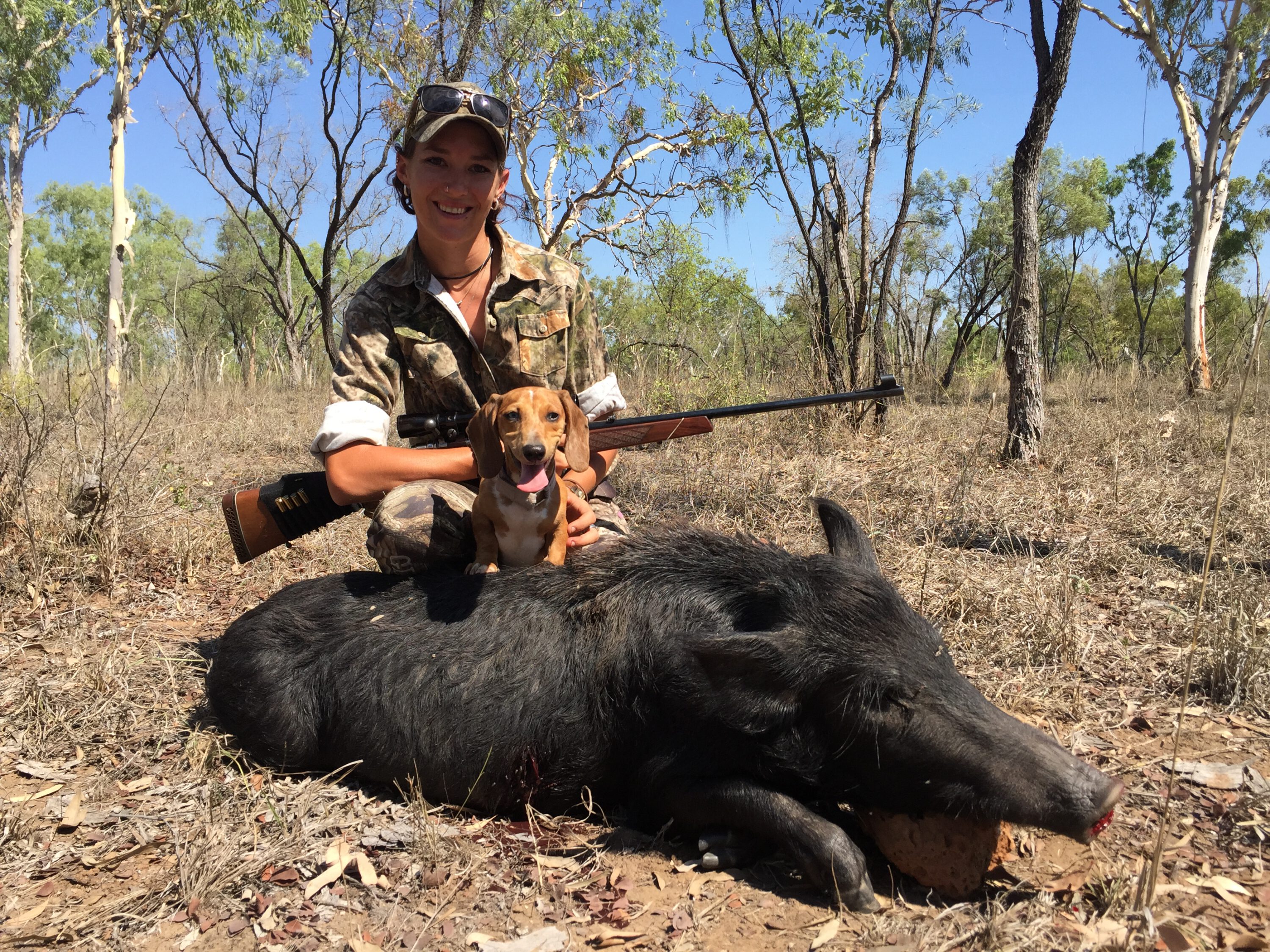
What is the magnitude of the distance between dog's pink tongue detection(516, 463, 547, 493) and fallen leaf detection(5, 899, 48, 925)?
179 centimetres

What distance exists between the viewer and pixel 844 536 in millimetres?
2932

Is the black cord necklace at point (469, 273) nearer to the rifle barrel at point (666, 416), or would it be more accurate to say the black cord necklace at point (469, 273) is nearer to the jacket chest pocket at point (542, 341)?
the jacket chest pocket at point (542, 341)

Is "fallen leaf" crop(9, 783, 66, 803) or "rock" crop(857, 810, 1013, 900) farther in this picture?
"fallen leaf" crop(9, 783, 66, 803)

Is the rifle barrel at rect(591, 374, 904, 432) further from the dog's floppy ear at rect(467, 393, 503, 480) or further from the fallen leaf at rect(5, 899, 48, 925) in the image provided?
the fallen leaf at rect(5, 899, 48, 925)

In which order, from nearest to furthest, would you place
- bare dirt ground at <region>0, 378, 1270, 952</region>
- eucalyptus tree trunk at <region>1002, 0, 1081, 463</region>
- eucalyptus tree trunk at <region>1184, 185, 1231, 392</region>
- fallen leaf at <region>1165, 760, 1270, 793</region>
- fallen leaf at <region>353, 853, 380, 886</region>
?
bare dirt ground at <region>0, 378, 1270, 952</region> < fallen leaf at <region>353, 853, 380, 886</region> < fallen leaf at <region>1165, 760, 1270, 793</region> < eucalyptus tree trunk at <region>1002, 0, 1081, 463</region> < eucalyptus tree trunk at <region>1184, 185, 1231, 392</region>

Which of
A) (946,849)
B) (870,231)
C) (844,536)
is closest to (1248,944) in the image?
(946,849)

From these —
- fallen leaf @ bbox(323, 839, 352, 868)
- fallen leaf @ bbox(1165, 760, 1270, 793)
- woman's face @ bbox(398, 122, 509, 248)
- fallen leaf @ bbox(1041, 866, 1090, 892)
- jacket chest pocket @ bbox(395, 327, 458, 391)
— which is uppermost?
woman's face @ bbox(398, 122, 509, 248)

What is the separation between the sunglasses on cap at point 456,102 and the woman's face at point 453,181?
2.3 inches

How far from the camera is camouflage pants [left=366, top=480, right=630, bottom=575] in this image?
3.17 metres

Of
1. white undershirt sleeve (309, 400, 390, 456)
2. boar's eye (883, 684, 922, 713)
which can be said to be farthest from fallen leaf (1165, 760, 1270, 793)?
Answer: white undershirt sleeve (309, 400, 390, 456)

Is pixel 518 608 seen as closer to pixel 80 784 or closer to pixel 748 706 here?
pixel 748 706

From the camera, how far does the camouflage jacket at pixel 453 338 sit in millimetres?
3664

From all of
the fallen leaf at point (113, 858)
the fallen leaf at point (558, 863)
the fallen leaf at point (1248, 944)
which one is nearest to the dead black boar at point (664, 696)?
the fallen leaf at point (558, 863)

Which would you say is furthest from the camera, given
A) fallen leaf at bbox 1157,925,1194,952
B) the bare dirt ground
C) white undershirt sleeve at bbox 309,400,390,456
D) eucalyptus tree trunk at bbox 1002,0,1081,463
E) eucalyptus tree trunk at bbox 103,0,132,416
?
eucalyptus tree trunk at bbox 103,0,132,416
